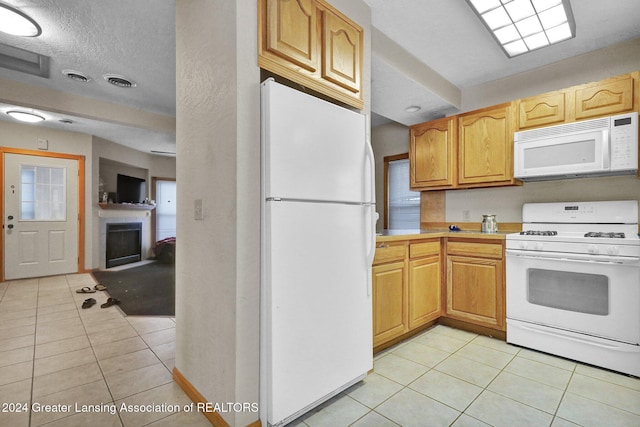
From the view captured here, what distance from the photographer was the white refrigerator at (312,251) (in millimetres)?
1431

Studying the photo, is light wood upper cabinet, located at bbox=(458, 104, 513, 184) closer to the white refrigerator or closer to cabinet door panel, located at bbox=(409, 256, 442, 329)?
cabinet door panel, located at bbox=(409, 256, 442, 329)

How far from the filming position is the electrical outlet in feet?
5.37

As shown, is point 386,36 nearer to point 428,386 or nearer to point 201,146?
point 201,146

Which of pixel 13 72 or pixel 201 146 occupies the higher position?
pixel 13 72

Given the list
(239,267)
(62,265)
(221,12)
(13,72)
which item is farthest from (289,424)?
(62,265)

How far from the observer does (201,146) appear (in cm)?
167

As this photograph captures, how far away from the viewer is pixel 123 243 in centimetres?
616

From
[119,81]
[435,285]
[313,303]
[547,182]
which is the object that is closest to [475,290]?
[435,285]

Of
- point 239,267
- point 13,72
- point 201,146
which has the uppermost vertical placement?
point 13,72

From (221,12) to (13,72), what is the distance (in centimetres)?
311

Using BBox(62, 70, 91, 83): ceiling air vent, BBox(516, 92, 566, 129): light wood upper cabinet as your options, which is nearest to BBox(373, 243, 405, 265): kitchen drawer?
BBox(516, 92, 566, 129): light wood upper cabinet

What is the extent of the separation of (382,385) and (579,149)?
8.00 feet

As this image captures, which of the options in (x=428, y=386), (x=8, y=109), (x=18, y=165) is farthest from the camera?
(x=18, y=165)

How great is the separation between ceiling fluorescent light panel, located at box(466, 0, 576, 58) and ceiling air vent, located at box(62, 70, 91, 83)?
366 centimetres
